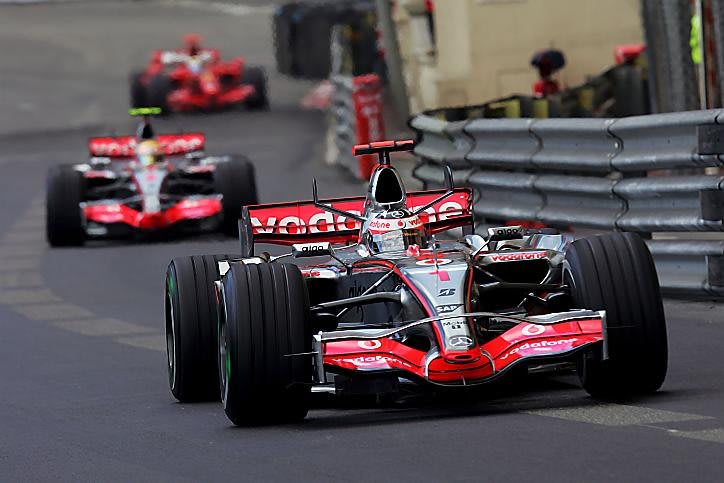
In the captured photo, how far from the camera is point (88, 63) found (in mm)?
45969

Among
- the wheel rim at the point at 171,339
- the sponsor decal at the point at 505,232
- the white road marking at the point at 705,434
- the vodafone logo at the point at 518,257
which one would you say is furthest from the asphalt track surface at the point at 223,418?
the sponsor decal at the point at 505,232

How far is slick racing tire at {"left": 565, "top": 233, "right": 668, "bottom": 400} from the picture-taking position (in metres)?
9.00

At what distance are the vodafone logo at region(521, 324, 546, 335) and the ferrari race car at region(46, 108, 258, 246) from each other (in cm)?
1089

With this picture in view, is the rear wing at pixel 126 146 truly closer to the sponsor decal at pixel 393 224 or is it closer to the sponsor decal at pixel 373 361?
the sponsor decal at pixel 393 224

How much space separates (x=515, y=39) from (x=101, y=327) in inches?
536

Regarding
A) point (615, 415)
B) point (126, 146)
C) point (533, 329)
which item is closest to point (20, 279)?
point (126, 146)

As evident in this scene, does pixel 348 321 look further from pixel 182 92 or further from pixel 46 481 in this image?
pixel 182 92

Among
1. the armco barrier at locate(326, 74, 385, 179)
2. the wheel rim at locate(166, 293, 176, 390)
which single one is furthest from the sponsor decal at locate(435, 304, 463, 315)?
the armco barrier at locate(326, 74, 385, 179)

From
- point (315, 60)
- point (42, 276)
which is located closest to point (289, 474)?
point (42, 276)

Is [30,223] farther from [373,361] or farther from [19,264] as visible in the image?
[373,361]

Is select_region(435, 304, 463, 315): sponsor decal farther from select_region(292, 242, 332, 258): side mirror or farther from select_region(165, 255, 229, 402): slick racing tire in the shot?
select_region(165, 255, 229, 402): slick racing tire

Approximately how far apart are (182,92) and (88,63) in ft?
33.7

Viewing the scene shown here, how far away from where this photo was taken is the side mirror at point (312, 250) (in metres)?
10.5

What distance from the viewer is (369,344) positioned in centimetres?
884
